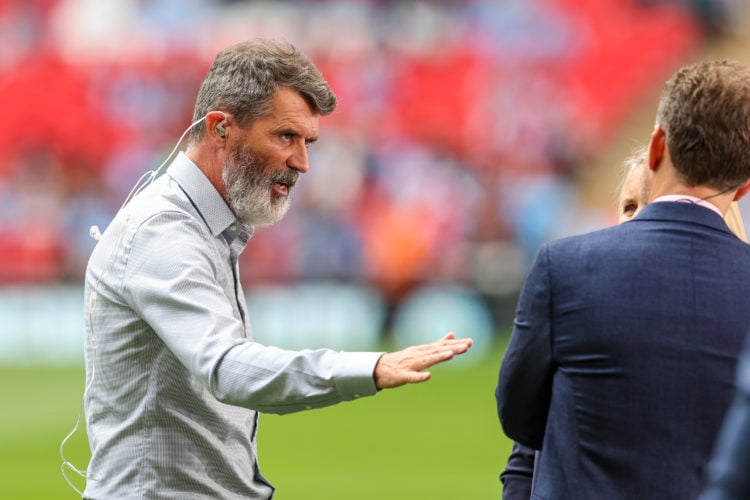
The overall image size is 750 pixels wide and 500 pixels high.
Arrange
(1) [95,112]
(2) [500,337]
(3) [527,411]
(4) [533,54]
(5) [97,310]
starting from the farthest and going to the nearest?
1. (1) [95,112]
2. (4) [533,54]
3. (2) [500,337]
4. (5) [97,310]
5. (3) [527,411]

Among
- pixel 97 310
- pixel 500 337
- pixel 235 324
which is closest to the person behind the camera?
pixel 235 324

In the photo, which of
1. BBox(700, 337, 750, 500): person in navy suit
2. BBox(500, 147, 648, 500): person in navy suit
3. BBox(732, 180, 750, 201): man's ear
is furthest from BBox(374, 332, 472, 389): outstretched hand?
BBox(700, 337, 750, 500): person in navy suit

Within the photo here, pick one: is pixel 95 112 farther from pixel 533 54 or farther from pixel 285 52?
pixel 285 52

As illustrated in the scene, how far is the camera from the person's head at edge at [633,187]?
9.44 ft

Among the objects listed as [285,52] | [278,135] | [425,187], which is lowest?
[425,187]

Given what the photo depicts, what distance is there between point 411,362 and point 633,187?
880 mm

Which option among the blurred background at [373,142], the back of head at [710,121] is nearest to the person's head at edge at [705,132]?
the back of head at [710,121]

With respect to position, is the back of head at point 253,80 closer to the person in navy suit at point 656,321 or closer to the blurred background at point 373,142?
the person in navy suit at point 656,321

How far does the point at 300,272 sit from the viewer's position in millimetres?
15273

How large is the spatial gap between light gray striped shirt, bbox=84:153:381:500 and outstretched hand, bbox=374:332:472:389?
12cm

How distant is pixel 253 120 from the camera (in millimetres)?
2871

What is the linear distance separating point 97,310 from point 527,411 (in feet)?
3.26

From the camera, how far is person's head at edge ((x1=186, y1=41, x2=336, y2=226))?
2854 millimetres

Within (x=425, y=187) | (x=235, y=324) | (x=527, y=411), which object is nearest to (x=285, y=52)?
(x=235, y=324)
